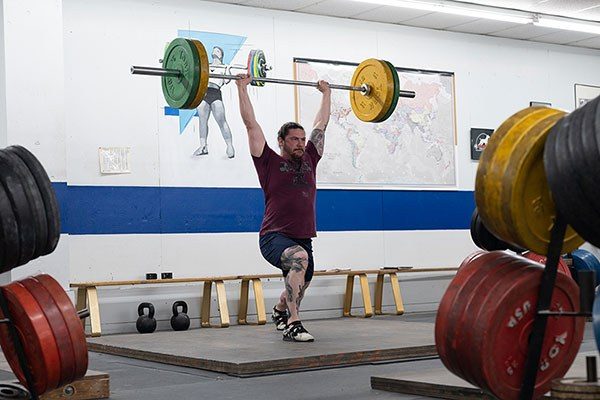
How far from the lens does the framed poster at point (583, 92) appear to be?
416 inches

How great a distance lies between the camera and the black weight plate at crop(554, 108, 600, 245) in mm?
2781

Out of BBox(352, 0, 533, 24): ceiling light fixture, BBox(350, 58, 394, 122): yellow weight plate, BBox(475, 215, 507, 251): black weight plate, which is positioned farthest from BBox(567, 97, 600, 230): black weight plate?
BBox(352, 0, 533, 24): ceiling light fixture

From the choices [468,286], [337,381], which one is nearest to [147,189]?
[337,381]

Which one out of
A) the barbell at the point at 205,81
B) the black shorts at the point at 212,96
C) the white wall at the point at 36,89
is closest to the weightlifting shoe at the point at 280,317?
the barbell at the point at 205,81

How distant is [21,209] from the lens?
3270 mm

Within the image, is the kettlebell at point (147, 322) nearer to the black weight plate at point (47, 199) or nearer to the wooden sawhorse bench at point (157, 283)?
the wooden sawhorse bench at point (157, 283)

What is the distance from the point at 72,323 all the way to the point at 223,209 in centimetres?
485

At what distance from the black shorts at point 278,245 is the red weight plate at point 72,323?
2.40 meters

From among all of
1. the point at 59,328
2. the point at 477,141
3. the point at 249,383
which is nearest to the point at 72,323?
the point at 59,328

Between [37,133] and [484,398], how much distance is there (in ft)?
13.7

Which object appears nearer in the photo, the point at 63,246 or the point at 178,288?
the point at 63,246

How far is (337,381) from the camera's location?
4.57 meters

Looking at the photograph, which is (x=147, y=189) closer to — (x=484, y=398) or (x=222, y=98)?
(x=222, y=98)

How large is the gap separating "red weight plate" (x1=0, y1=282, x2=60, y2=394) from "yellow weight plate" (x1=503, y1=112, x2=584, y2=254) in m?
1.60
